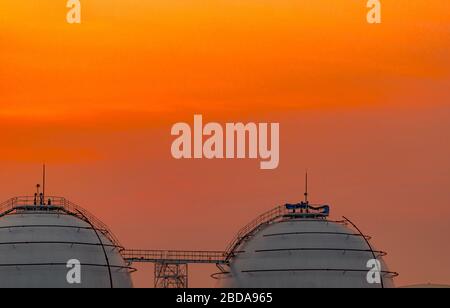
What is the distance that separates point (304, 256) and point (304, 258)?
15 cm

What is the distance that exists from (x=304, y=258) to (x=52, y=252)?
19.0m

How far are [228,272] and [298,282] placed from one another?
7.19 meters

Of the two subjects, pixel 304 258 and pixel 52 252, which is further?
pixel 304 258

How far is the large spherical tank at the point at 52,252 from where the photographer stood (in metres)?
146

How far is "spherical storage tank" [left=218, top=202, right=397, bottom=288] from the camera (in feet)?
501

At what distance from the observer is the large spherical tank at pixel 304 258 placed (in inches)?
6009

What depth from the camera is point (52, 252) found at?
14712cm

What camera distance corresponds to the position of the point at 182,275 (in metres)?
158

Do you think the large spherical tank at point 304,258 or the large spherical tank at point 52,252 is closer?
the large spherical tank at point 52,252

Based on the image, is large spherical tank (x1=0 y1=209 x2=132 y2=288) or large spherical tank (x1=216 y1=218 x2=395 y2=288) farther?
large spherical tank (x1=216 y1=218 x2=395 y2=288)
